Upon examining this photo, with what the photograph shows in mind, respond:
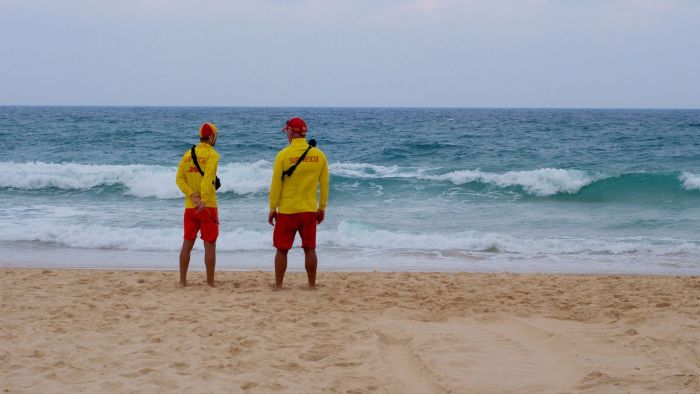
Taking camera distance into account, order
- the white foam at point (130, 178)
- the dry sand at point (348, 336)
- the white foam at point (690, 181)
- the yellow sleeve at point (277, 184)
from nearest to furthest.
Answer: the dry sand at point (348, 336) → the yellow sleeve at point (277, 184) → the white foam at point (690, 181) → the white foam at point (130, 178)

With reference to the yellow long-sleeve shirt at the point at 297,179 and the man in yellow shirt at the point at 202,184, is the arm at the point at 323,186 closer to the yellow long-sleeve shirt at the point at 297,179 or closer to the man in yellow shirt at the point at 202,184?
the yellow long-sleeve shirt at the point at 297,179

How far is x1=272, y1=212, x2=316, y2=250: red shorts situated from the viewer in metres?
6.32

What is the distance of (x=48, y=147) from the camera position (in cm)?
2616

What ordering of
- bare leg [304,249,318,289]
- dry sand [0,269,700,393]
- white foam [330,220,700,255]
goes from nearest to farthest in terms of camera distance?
dry sand [0,269,700,393]
bare leg [304,249,318,289]
white foam [330,220,700,255]

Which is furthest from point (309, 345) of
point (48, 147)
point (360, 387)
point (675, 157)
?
point (48, 147)

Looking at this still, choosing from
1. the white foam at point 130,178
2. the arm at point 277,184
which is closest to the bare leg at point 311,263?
the arm at point 277,184

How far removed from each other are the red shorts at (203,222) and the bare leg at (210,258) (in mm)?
74

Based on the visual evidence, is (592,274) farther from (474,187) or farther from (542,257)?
(474,187)

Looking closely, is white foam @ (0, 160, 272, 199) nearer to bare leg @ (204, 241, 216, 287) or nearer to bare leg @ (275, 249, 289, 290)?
bare leg @ (204, 241, 216, 287)

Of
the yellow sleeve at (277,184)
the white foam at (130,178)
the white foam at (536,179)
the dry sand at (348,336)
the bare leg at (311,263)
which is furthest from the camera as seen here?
the white foam at (536,179)

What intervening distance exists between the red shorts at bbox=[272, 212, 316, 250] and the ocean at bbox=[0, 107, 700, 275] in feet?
7.35

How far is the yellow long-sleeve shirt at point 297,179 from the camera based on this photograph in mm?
6184

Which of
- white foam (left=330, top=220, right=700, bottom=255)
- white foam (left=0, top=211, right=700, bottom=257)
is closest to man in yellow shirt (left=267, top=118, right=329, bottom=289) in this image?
white foam (left=0, top=211, right=700, bottom=257)

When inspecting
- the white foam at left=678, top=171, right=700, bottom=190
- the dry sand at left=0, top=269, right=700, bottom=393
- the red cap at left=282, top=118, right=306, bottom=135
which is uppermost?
the red cap at left=282, top=118, right=306, bottom=135
